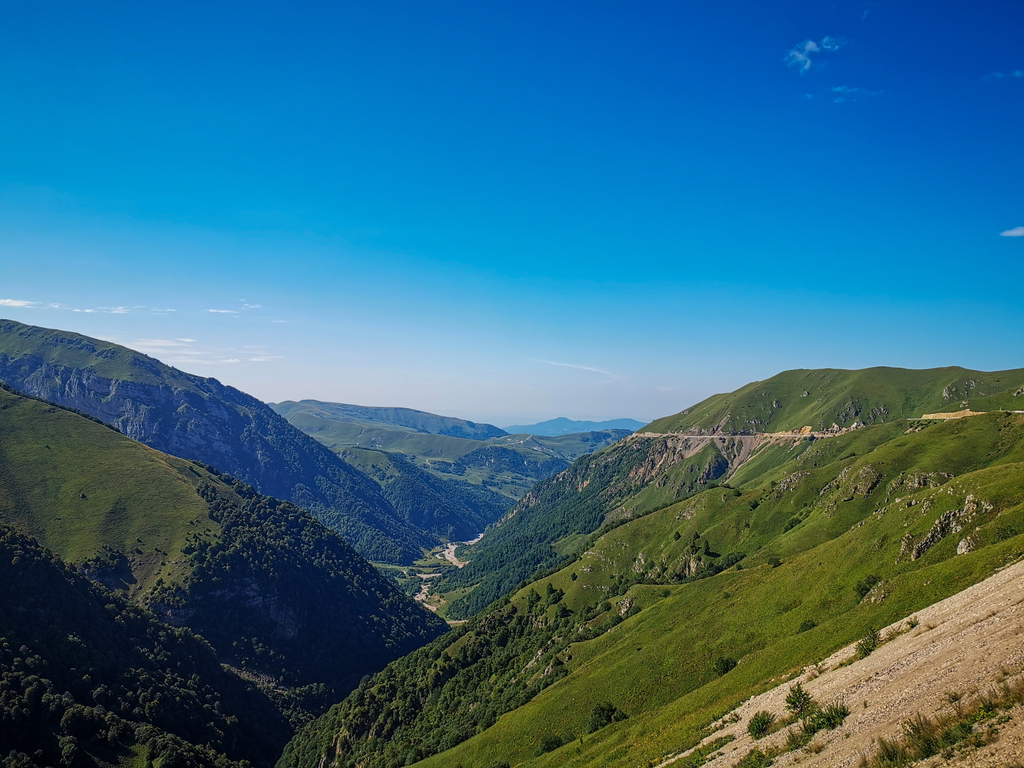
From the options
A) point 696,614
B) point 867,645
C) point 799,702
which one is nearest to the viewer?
point 799,702

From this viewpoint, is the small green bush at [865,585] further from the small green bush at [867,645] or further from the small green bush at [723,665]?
the small green bush at [867,645]

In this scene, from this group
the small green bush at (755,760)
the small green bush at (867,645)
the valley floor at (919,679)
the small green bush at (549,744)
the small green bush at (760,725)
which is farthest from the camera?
the small green bush at (549,744)

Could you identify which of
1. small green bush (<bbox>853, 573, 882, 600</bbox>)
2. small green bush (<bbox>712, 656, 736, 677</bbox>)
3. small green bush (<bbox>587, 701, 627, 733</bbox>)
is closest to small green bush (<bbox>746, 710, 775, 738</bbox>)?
small green bush (<bbox>712, 656, 736, 677</bbox>)

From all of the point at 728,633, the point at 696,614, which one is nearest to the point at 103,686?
the point at 696,614

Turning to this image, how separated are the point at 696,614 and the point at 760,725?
64.2 m

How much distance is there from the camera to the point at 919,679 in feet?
96.0

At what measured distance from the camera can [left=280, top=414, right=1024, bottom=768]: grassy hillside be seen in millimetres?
56250

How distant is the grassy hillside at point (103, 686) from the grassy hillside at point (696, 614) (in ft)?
94.3

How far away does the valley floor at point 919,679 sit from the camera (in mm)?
23547

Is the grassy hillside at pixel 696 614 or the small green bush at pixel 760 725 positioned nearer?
the small green bush at pixel 760 725

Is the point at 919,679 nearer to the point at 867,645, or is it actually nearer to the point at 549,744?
the point at 867,645

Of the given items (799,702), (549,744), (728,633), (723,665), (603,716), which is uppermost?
(799,702)

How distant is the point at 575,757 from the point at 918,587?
42544 millimetres

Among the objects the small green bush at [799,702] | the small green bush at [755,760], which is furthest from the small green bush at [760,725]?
the small green bush at [755,760]
